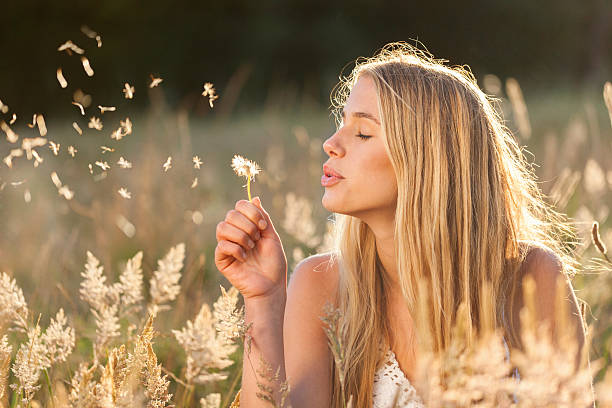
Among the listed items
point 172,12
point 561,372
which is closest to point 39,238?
point 561,372

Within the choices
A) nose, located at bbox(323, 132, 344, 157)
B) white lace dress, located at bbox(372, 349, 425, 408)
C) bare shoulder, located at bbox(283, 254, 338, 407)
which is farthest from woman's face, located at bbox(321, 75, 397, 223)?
white lace dress, located at bbox(372, 349, 425, 408)

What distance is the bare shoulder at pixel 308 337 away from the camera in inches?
88.0

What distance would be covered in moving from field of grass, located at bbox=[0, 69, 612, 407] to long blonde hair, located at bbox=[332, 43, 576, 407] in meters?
0.31

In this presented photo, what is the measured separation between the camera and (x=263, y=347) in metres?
2.02

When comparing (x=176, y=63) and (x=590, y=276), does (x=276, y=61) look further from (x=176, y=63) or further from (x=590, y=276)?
(x=590, y=276)

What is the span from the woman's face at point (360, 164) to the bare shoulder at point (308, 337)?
313 millimetres

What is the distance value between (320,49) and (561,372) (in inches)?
728

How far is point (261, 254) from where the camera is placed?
82.6 inches

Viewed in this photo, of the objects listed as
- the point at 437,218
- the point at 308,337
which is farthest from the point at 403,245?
the point at 308,337

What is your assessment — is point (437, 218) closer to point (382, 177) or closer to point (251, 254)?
point (382, 177)

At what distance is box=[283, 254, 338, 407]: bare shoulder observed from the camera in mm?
2234

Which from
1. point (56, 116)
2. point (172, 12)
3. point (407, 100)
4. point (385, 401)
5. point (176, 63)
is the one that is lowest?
point (385, 401)

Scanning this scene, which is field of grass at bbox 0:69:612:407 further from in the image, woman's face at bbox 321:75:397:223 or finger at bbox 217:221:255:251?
woman's face at bbox 321:75:397:223

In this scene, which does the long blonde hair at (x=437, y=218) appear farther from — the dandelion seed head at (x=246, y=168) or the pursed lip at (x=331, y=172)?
the dandelion seed head at (x=246, y=168)
